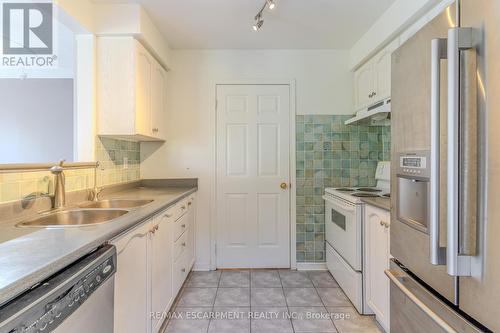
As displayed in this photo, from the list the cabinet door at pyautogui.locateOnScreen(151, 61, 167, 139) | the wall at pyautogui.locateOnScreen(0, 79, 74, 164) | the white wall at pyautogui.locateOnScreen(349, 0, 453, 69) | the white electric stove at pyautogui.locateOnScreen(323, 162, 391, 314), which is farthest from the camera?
the cabinet door at pyautogui.locateOnScreen(151, 61, 167, 139)

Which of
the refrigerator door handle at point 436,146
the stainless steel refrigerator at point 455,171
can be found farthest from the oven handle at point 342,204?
the refrigerator door handle at point 436,146

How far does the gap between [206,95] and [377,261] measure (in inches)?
92.6

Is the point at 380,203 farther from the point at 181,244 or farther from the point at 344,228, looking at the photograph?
the point at 181,244

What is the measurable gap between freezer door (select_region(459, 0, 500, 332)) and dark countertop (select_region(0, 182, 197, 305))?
3.87 feet

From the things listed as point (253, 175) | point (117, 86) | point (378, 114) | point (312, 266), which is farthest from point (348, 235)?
point (117, 86)

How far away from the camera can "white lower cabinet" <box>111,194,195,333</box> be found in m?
1.29

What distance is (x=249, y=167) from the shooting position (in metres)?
3.10

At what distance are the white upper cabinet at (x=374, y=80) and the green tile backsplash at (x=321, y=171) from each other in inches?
15.6

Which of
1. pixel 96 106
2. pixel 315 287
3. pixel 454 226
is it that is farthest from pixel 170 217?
pixel 454 226

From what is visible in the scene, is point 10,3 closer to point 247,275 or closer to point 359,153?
point 247,275

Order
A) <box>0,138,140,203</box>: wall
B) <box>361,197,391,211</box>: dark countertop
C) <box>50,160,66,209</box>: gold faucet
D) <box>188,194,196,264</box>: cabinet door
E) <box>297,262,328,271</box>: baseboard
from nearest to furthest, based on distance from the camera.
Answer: <box>0,138,140,203</box>: wall → <box>50,160,66,209</box>: gold faucet → <box>361,197,391,211</box>: dark countertop → <box>188,194,196,264</box>: cabinet door → <box>297,262,328,271</box>: baseboard

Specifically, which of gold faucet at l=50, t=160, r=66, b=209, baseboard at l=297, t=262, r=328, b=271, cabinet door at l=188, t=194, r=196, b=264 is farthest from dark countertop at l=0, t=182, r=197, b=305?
baseboard at l=297, t=262, r=328, b=271

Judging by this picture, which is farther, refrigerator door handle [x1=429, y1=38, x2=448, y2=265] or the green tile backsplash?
the green tile backsplash

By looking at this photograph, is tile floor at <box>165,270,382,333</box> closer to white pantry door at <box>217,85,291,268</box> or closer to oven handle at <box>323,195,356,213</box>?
white pantry door at <box>217,85,291,268</box>
